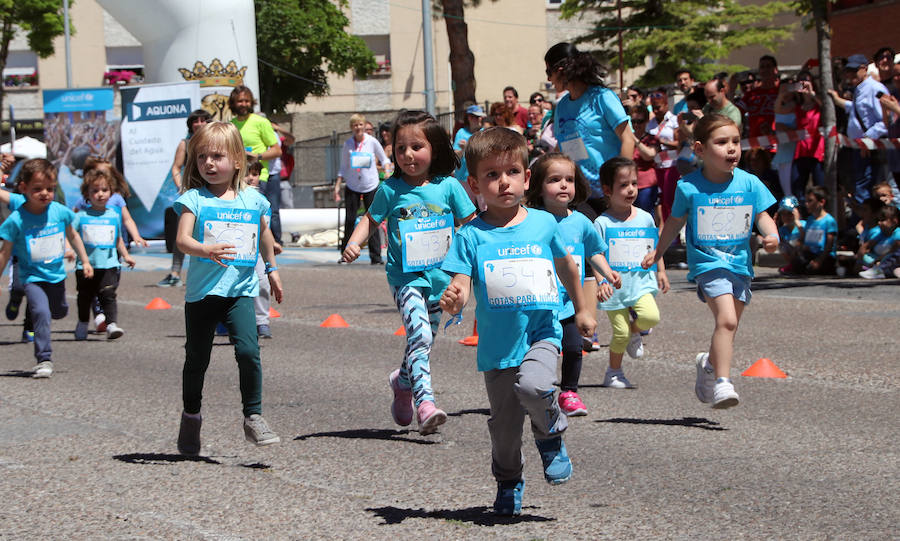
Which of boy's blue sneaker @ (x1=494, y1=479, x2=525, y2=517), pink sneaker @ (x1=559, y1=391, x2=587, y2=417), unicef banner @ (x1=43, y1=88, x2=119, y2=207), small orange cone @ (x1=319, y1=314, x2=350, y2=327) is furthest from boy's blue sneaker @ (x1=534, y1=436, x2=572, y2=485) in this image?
unicef banner @ (x1=43, y1=88, x2=119, y2=207)

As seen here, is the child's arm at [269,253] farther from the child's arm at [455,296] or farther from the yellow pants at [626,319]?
the yellow pants at [626,319]

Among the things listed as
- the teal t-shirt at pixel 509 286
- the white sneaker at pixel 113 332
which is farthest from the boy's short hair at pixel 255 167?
the teal t-shirt at pixel 509 286

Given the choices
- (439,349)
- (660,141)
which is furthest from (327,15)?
(439,349)

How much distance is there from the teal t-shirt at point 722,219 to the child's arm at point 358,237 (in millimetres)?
1664

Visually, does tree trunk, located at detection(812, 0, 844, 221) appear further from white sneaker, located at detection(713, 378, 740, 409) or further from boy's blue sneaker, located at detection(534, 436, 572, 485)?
boy's blue sneaker, located at detection(534, 436, 572, 485)

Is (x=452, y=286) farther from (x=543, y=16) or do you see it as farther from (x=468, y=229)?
(x=543, y=16)

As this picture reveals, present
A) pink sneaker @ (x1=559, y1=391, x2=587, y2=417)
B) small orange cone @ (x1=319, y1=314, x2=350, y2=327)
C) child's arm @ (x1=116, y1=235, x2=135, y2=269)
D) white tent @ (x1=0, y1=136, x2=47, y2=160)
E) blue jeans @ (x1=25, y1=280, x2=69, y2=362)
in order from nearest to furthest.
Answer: pink sneaker @ (x1=559, y1=391, x2=587, y2=417) → blue jeans @ (x1=25, y1=280, x2=69, y2=362) → child's arm @ (x1=116, y1=235, x2=135, y2=269) → small orange cone @ (x1=319, y1=314, x2=350, y2=327) → white tent @ (x1=0, y1=136, x2=47, y2=160)

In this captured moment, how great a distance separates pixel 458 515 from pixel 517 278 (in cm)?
92

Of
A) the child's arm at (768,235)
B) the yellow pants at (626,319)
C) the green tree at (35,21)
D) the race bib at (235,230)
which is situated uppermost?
the green tree at (35,21)

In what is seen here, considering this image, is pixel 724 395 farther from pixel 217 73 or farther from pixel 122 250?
pixel 217 73

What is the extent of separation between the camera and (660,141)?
16328mm

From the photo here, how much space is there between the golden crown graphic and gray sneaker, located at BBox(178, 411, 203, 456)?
1362cm

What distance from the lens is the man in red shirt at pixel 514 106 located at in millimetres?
15844

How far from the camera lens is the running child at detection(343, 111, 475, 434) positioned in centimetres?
628
